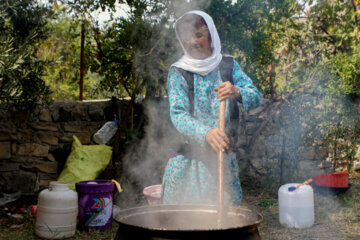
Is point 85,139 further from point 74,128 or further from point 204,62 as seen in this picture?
point 204,62

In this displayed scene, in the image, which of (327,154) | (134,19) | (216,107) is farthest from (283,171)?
(216,107)

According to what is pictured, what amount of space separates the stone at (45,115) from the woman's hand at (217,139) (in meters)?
3.81

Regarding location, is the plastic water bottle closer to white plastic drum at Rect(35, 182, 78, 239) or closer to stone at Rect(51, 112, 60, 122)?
stone at Rect(51, 112, 60, 122)

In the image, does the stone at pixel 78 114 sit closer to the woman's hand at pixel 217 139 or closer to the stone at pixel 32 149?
the stone at pixel 32 149

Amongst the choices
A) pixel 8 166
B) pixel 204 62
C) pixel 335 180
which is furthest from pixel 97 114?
pixel 204 62

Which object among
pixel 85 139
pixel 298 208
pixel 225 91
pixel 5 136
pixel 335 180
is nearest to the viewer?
pixel 225 91

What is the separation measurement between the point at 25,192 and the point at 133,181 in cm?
140

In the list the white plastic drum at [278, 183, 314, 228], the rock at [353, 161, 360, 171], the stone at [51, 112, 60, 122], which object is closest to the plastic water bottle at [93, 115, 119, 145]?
the stone at [51, 112, 60, 122]

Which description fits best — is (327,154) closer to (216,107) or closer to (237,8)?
(237,8)

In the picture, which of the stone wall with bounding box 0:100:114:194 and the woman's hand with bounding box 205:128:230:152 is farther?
the stone wall with bounding box 0:100:114:194

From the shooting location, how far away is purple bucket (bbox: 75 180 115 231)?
4.06 m

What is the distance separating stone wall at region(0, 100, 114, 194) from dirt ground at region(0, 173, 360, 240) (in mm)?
353

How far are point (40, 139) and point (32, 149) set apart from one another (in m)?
0.16

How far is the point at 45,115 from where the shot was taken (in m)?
5.11
